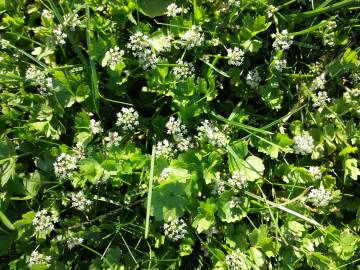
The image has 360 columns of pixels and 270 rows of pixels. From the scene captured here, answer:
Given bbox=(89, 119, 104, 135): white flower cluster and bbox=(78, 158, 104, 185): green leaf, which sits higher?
bbox=(89, 119, 104, 135): white flower cluster

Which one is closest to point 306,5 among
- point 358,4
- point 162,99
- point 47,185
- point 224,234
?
point 358,4

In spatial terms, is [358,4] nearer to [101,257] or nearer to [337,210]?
[337,210]

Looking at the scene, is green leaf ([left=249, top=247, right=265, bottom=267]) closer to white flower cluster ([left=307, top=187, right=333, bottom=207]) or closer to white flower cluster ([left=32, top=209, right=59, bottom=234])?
white flower cluster ([left=307, top=187, right=333, bottom=207])

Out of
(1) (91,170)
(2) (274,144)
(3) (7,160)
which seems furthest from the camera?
(2) (274,144)

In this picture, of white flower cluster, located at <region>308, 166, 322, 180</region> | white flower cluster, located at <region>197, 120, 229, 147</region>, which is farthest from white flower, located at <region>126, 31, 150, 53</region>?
white flower cluster, located at <region>308, 166, 322, 180</region>

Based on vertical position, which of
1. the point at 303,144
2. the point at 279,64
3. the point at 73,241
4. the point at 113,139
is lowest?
the point at 73,241

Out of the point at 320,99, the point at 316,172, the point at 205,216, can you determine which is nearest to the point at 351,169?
the point at 316,172

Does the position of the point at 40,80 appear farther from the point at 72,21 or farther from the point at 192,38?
the point at 192,38

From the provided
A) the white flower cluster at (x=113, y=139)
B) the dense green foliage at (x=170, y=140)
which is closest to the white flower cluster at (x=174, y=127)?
the dense green foliage at (x=170, y=140)
